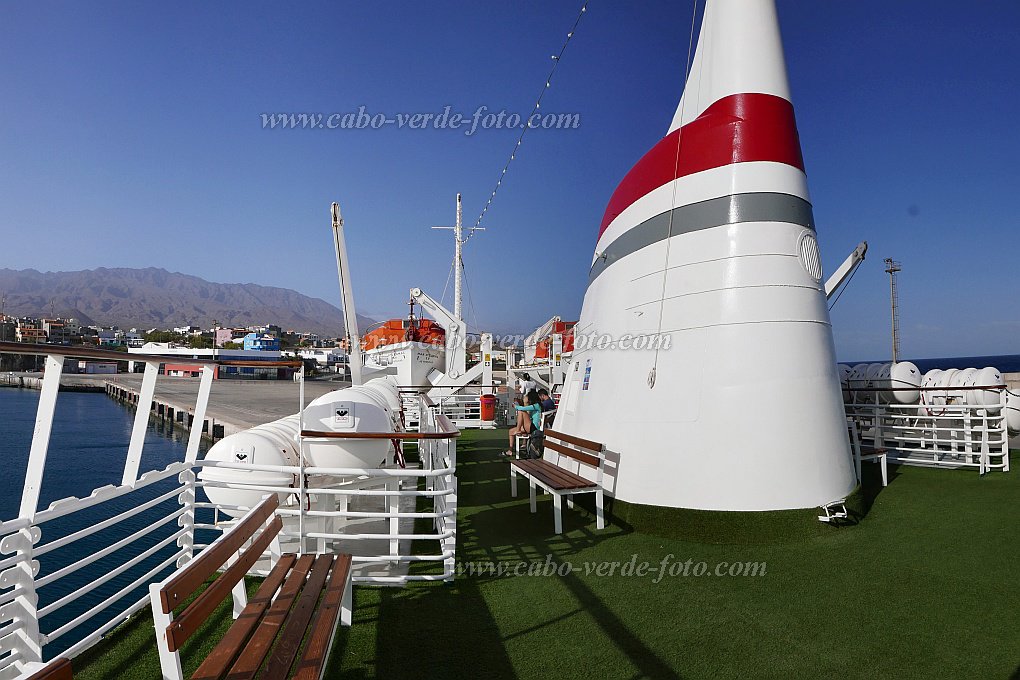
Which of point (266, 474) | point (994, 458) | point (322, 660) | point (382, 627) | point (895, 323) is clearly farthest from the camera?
point (895, 323)

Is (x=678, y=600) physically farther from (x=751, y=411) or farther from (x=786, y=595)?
(x=751, y=411)

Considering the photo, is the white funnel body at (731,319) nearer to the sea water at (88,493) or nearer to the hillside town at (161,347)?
the hillside town at (161,347)

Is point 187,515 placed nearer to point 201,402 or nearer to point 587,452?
point 201,402

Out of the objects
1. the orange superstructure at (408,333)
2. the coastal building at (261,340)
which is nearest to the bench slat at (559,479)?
the coastal building at (261,340)

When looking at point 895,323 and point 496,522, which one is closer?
point 496,522

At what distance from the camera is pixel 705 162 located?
20.4 ft

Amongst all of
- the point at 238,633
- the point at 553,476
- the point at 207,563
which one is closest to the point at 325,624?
the point at 238,633

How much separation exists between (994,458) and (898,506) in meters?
5.03

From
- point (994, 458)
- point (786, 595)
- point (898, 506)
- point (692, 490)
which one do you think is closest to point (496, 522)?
point (692, 490)

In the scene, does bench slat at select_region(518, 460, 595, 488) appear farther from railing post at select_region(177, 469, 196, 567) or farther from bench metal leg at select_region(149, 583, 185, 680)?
bench metal leg at select_region(149, 583, 185, 680)

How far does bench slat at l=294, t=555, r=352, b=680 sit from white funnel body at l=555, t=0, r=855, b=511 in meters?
3.40

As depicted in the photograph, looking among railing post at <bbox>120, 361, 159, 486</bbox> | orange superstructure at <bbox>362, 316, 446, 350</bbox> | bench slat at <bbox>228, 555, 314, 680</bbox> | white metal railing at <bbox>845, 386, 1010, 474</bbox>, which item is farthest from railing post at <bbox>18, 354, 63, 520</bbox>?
orange superstructure at <bbox>362, 316, 446, 350</bbox>

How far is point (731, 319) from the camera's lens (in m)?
5.74

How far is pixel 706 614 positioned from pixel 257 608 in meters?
3.05
